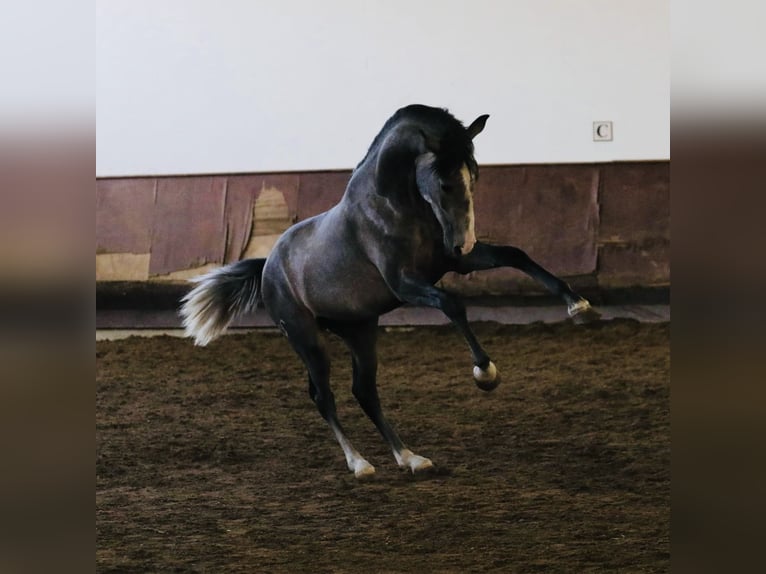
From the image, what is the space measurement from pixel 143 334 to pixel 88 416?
217 centimetres

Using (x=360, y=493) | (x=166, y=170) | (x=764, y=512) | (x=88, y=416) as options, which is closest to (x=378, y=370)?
(x=360, y=493)

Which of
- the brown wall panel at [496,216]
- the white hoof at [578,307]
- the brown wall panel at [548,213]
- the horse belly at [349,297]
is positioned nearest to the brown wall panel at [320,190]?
the brown wall panel at [496,216]

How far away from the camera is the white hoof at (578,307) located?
9.39 ft

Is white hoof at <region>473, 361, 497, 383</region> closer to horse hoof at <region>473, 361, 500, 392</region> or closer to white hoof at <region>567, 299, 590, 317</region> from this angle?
horse hoof at <region>473, 361, 500, 392</region>

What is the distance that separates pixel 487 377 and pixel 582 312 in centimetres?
37

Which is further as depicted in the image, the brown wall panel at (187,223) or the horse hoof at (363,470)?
the brown wall panel at (187,223)

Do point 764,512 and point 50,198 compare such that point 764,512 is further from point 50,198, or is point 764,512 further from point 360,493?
point 360,493

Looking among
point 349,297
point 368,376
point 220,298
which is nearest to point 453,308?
point 349,297

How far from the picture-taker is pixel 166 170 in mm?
3270

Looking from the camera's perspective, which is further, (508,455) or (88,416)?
(508,455)

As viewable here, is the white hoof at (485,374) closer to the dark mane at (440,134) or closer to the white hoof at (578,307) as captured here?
the white hoof at (578,307)

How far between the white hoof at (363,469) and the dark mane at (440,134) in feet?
3.34

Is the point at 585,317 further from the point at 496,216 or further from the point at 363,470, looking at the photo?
the point at 363,470

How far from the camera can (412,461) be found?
3.02 meters
